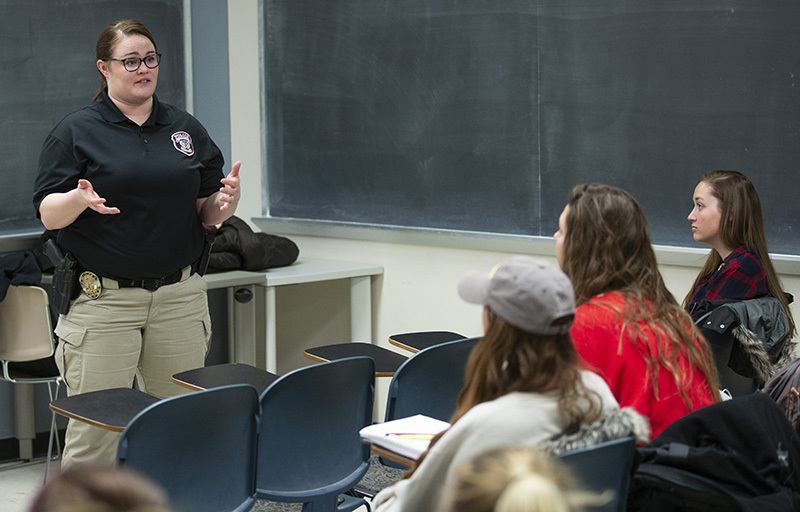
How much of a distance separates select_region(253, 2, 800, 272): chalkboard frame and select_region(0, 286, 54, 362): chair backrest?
142 centimetres

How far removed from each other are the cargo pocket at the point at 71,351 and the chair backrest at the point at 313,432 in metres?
0.81

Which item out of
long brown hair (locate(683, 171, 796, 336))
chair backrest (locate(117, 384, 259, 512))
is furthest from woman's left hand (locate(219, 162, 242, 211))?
long brown hair (locate(683, 171, 796, 336))

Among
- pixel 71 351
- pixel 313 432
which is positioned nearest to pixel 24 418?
pixel 71 351

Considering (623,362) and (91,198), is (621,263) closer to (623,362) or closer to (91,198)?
(623,362)

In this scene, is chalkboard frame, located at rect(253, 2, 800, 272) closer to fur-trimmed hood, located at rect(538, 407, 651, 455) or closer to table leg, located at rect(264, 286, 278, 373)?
table leg, located at rect(264, 286, 278, 373)

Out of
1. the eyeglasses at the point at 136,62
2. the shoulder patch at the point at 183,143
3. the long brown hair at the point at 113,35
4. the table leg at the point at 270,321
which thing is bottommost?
the table leg at the point at 270,321

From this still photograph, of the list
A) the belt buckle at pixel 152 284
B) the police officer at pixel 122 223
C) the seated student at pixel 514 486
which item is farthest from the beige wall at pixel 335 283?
the seated student at pixel 514 486

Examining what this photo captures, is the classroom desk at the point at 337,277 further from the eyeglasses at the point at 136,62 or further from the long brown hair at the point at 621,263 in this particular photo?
the long brown hair at the point at 621,263

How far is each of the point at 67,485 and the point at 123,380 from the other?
215 cm

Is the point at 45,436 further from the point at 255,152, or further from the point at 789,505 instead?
the point at 789,505

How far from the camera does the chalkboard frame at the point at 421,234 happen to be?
340 centimetres

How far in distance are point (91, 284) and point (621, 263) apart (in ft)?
5.52

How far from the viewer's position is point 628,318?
6.01ft

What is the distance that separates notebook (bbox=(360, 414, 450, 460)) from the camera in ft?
6.08
